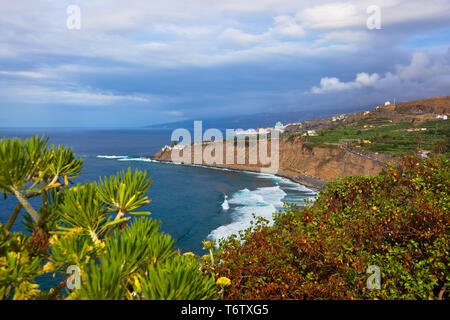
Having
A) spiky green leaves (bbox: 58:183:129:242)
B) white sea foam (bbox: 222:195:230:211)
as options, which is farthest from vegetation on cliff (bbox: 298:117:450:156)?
spiky green leaves (bbox: 58:183:129:242)

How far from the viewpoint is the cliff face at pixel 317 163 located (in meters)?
64.3

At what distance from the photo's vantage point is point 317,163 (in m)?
75.8

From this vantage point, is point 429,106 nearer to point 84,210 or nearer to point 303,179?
point 303,179

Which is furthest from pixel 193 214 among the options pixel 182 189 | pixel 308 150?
pixel 308 150

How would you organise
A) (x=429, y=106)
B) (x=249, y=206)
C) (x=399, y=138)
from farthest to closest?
(x=429, y=106), (x=399, y=138), (x=249, y=206)

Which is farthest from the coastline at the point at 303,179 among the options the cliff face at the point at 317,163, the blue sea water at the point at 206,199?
the blue sea water at the point at 206,199

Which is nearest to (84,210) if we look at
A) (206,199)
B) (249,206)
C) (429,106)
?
(249,206)

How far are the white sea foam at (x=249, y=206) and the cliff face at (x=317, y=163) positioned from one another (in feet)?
42.8

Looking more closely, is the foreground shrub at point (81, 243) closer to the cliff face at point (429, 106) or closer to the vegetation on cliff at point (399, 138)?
the vegetation on cliff at point (399, 138)

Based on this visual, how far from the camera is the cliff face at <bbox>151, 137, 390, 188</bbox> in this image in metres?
64.3

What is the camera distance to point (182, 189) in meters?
56.8

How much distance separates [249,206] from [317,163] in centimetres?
3717

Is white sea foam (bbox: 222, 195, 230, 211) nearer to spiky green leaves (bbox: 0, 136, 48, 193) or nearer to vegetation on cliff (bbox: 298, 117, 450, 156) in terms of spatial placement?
vegetation on cliff (bbox: 298, 117, 450, 156)

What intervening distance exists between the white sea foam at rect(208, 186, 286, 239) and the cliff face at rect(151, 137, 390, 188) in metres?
13.1
